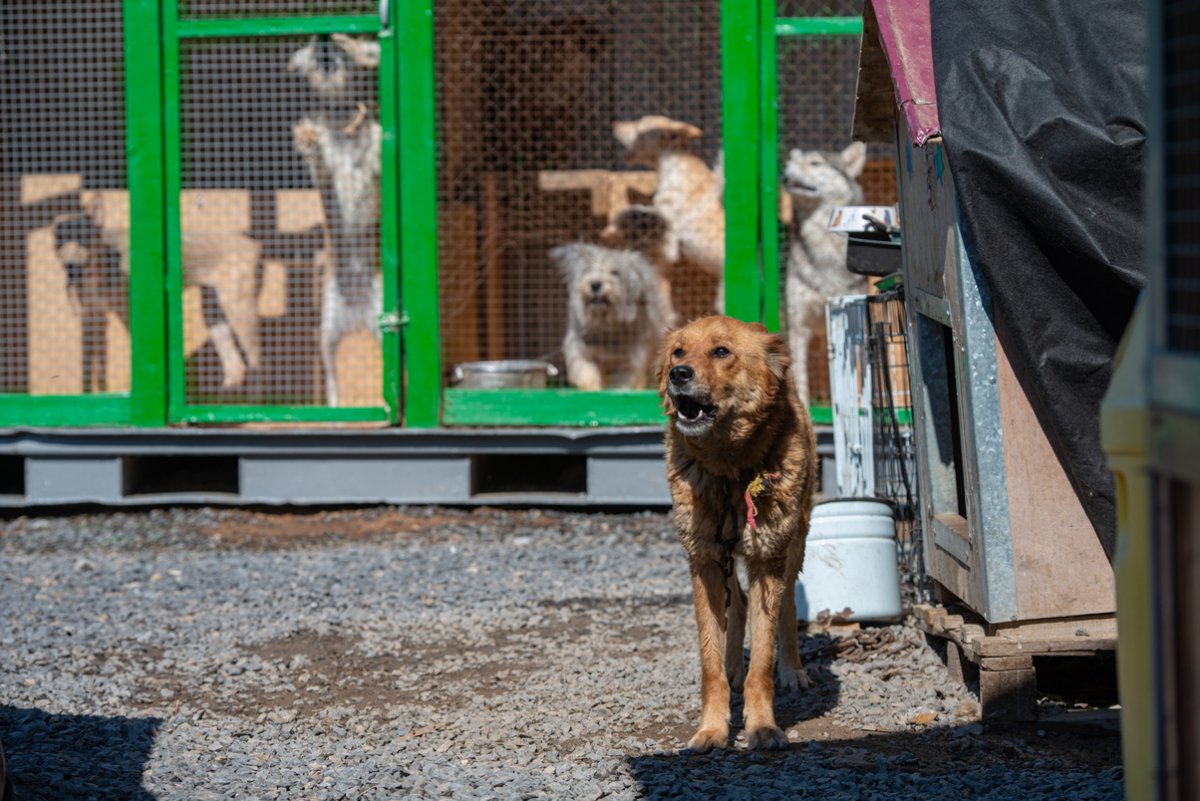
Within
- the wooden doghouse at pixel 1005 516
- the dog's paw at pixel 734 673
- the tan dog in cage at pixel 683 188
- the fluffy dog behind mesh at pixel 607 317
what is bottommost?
the dog's paw at pixel 734 673

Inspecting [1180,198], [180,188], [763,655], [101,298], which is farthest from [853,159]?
[1180,198]

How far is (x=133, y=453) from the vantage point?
7.78m

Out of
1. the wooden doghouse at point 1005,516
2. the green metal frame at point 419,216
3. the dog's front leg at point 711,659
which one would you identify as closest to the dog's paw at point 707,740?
the dog's front leg at point 711,659

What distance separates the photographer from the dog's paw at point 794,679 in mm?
4441

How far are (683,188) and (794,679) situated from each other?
15.2 feet

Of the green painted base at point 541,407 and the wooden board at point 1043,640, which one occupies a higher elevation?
the green painted base at point 541,407

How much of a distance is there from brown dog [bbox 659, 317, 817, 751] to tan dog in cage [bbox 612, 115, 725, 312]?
171 inches

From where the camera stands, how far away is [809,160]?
26.5 ft

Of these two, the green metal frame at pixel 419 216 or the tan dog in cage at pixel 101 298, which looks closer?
the green metal frame at pixel 419 216

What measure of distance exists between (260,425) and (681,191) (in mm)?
3062

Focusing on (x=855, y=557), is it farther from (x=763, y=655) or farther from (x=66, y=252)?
(x=66, y=252)

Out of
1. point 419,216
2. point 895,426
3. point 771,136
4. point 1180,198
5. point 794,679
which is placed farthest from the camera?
point 419,216

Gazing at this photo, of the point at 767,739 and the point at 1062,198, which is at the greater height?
the point at 1062,198

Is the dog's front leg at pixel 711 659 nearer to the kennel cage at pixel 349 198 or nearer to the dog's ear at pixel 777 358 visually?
the dog's ear at pixel 777 358
